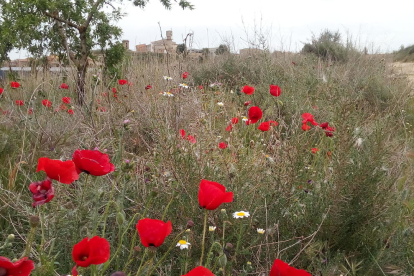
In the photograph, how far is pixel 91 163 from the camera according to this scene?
1.06 m

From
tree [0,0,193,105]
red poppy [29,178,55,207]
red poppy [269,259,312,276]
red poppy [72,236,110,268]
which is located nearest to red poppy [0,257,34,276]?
red poppy [72,236,110,268]

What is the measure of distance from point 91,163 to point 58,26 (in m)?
5.09

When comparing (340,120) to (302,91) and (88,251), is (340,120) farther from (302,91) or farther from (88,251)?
(302,91)

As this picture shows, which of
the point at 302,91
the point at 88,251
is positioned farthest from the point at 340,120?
the point at 302,91

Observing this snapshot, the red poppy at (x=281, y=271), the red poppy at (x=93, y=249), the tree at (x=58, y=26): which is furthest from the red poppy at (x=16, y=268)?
the tree at (x=58, y=26)

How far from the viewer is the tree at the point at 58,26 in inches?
204

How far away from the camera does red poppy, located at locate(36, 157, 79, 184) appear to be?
104cm

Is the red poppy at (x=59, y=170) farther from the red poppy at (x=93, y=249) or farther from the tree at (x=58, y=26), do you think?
the tree at (x=58, y=26)

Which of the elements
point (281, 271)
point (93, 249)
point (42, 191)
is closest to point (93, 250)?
point (93, 249)

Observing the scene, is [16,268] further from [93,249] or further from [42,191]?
[42,191]

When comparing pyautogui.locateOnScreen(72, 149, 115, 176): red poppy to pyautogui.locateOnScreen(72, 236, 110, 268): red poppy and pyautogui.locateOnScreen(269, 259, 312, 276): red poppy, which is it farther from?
pyautogui.locateOnScreen(269, 259, 312, 276): red poppy

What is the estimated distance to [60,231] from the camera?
153cm

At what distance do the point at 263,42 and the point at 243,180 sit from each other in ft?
12.4

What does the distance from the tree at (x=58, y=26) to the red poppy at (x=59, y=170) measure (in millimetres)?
4082
